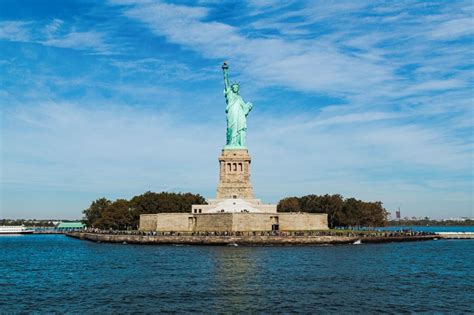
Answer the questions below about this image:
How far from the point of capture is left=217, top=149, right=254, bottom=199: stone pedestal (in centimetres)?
7062

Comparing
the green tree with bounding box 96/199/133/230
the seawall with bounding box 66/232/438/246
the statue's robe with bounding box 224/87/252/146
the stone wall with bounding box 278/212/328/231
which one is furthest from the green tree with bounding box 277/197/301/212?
the seawall with bounding box 66/232/438/246

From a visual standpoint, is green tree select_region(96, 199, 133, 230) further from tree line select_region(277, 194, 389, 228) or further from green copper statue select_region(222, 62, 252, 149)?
tree line select_region(277, 194, 389, 228)

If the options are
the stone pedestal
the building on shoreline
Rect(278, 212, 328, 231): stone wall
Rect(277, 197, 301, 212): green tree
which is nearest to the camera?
the building on shoreline

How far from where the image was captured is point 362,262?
4038cm

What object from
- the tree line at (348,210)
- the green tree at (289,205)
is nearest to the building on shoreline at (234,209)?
the tree line at (348,210)

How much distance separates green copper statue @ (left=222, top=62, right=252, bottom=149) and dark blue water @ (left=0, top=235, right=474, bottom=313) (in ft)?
95.0

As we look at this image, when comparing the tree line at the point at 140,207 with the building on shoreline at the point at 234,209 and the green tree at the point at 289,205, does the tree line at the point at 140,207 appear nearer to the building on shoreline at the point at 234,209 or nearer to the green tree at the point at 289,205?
the building on shoreline at the point at 234,209

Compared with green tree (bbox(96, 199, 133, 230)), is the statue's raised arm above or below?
above

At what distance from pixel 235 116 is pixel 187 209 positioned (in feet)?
51.7

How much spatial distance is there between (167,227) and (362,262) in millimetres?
31473

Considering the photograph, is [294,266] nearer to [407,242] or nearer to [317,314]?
[317,314]

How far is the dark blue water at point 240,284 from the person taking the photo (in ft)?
78.4

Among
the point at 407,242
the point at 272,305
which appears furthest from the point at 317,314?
the point at 407,242

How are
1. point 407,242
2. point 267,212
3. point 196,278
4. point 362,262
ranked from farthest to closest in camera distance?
point 407,242
point 267,212
point 362,262
point 196,278
